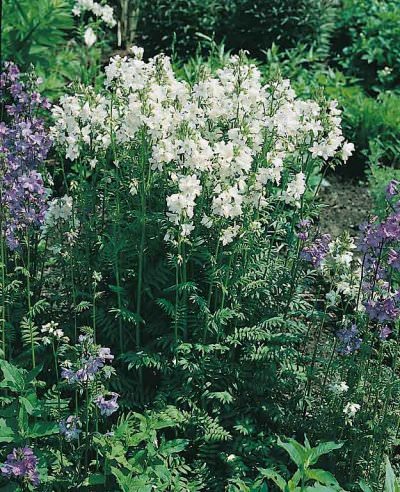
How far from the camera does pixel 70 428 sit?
3180mm

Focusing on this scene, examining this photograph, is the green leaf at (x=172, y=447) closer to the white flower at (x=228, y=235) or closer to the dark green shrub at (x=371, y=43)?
the white flower at (x=228, y=235)

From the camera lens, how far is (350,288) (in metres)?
3.54

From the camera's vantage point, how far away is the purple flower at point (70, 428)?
316 cm

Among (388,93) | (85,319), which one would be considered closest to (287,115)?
(85,319)

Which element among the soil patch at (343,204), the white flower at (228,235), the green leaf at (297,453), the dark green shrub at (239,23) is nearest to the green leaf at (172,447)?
the green leaf at (297,453)

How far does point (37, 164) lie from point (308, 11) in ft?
16.4

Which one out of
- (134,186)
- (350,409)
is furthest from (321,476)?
(134,186)

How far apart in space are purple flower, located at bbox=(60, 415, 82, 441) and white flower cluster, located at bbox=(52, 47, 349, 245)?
788 millimetres

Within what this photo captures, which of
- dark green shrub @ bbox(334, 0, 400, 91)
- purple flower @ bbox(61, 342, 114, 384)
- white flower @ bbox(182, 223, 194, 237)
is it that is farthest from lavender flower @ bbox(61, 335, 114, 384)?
dark green shrub @ bbox(334, 0, 400, 91)

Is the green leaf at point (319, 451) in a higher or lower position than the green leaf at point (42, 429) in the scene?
higher

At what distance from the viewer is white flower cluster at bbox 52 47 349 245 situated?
3307 millimetres

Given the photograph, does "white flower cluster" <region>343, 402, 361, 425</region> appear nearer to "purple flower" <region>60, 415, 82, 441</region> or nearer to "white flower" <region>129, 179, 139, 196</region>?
"purple flower" <region>60, 415, 82, 441</region>

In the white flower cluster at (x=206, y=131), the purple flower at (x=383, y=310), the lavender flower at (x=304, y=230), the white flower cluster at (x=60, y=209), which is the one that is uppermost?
the white flower cluster at (x=206, y=131)

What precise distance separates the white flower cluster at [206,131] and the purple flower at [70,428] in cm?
79
